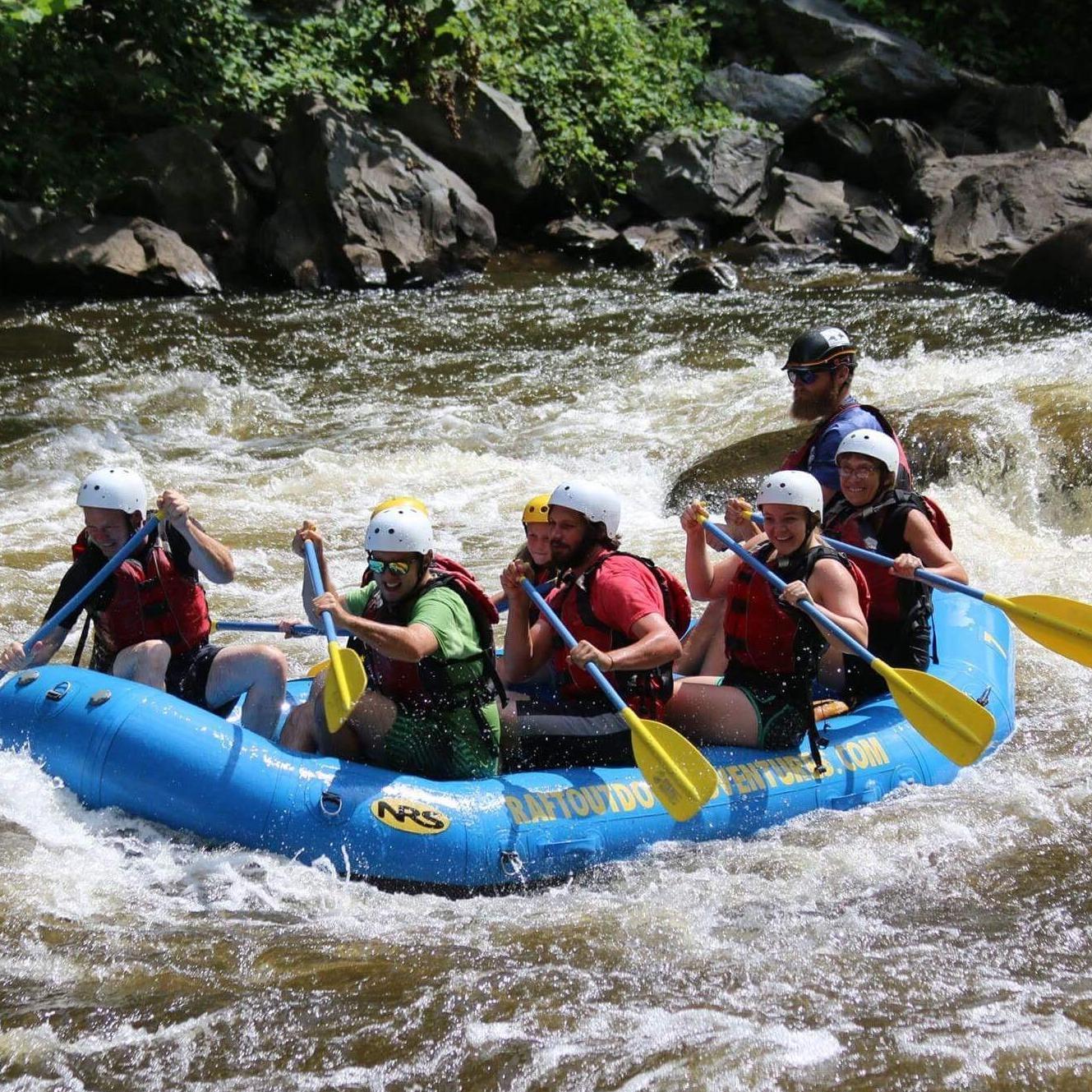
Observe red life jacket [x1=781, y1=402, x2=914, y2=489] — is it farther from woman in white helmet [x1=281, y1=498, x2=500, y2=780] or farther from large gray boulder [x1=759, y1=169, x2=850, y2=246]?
large gray boulder [x1=759, y1=169, x2=850, y2=246]

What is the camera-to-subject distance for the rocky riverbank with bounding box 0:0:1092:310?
1293 cm

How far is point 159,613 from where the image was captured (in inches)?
194

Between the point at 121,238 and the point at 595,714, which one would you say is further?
the point at 121,238

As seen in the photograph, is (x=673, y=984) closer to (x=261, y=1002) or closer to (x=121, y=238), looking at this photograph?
(x=261, y=1002)

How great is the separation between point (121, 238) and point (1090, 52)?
42.5 ft

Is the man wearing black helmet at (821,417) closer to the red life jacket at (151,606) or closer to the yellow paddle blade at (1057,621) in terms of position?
the yellow paddle blade at (1057,621)

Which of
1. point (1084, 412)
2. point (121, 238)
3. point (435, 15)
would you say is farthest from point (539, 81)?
point (1084, 412)

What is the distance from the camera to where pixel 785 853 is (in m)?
4.58

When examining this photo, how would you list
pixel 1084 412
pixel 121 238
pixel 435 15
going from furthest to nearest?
pixel 435 15
pixel 121 238
pixel 1084 412

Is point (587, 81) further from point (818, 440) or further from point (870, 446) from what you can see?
point (870, 446)

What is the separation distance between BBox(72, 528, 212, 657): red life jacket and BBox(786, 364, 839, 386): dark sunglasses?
2.34m

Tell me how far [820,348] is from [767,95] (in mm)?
12780

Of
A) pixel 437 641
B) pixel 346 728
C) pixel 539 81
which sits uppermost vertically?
pixel 539 81

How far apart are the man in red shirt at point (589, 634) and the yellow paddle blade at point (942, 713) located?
0.75m
